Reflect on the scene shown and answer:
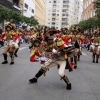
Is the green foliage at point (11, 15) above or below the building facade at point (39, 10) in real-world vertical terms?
below

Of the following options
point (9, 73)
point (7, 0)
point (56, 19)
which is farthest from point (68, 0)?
point (9, 73)

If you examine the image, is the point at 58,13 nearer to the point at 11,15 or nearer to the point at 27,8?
the point at 27,8

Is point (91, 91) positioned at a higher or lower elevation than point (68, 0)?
lower

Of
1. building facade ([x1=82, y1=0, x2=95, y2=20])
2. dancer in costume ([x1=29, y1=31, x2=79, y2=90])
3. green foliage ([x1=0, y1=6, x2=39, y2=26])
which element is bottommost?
dancer in costume ([x1=29, y1=31, x2=79, y2=90])

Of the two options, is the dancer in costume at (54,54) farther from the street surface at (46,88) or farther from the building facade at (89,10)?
the building facade at (89,10)

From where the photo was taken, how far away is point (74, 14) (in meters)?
157

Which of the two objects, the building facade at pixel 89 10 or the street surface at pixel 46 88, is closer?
the street surface at pixel 46 88

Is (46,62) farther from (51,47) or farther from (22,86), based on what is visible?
(22,86)

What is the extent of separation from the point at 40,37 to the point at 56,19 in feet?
452

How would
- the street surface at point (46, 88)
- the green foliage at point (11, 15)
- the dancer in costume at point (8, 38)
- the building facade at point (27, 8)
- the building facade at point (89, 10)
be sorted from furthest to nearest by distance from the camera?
the building facade at point (27, 8) < the building facade at point (89, 10) < the green foliage at point (11, 15) < the dancer in costume at point (8, 38) < the street surface at point (46, 88)

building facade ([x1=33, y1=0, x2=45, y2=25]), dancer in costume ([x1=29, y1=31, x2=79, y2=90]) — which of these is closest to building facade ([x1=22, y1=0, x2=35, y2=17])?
building facade ([x1=33, y1=0, x2=45, y2=25])

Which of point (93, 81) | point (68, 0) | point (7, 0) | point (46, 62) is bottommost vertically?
point (93, 81)

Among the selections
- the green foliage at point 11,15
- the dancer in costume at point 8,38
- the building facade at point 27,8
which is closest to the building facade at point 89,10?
the green foliage at point 11,15

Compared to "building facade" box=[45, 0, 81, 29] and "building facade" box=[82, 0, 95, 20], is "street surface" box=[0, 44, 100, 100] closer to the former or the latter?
"building facade" box=[82, 0, 95, 20]
